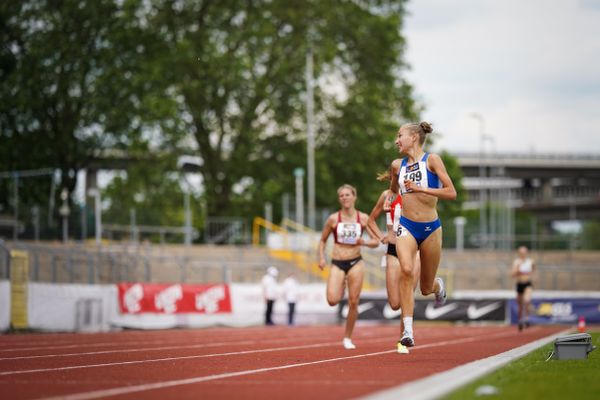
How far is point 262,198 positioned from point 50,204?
10.9 meters

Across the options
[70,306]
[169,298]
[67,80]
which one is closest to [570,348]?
[70,306]

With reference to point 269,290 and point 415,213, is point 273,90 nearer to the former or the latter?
point 269,290

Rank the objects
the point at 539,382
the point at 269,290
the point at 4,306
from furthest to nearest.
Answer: the point at 269,290 → the point at 4,306 → the point at 539,382

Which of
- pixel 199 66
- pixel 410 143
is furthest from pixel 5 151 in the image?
pixel 410 143

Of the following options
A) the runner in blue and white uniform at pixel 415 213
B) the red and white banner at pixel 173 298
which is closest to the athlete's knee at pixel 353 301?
the runner in blue and white uniform at pixel 415 213

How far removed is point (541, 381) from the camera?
9.46 metres

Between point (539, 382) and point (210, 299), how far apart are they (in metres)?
27.0

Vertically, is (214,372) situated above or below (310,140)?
below

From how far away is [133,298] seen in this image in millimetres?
33344

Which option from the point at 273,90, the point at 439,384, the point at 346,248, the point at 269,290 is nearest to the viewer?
the point at 439,384

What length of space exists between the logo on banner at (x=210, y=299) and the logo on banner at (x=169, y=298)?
2.71ft

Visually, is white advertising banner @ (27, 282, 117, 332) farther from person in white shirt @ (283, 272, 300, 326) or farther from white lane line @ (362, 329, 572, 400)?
white lane line @ (362, 329, 572, 400)

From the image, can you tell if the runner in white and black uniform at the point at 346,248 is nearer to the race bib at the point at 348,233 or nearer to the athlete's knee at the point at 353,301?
the race bib at the point at 348,233

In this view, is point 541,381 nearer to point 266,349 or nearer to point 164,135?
point 266,349
